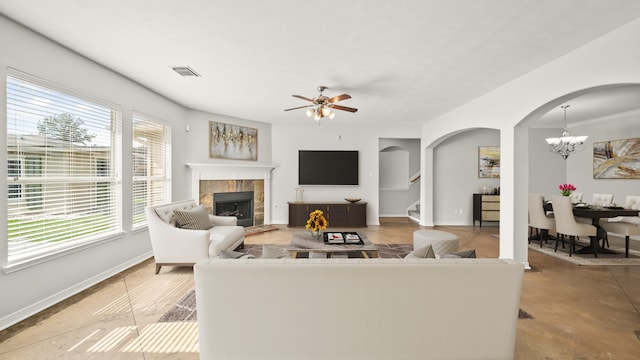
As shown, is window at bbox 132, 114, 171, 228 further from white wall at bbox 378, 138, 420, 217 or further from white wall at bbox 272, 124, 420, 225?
white wall at bbox 378, 138, 420, 217

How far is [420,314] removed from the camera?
1.62 metres

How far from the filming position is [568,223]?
432 centimetres

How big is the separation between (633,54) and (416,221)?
225 inches

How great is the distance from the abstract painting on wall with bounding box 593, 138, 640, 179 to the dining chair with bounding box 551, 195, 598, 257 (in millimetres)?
2680

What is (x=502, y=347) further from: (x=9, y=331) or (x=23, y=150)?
(x=23, y=150)

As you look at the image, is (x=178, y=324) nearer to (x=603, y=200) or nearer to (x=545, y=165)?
(x=603, y=200)

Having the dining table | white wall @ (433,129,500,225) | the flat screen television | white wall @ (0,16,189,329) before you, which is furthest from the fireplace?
the dining table

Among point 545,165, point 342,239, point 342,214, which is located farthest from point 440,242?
point 545,165

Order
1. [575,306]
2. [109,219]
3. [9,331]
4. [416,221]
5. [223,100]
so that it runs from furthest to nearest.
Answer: [416,221] < [223,100] < [109,219] < [575,306] < [9,331]

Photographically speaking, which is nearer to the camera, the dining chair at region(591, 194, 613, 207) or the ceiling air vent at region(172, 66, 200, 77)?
the ceiling air vent at region(172, 66, 200, 77)

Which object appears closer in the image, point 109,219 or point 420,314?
point 420,314

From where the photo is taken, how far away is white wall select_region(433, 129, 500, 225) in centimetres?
710

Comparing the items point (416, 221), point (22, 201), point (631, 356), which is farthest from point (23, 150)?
point (416, 221)

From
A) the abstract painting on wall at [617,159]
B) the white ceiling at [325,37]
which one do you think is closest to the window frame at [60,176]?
the white ceiling at [325,37]
